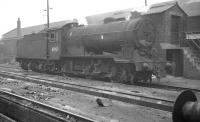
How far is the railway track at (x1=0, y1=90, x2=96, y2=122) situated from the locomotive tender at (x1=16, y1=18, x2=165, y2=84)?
21.8 feet

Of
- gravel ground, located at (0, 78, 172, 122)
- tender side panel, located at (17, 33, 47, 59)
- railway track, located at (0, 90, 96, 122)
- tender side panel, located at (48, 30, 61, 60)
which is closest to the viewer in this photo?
railway track, located at (0, 90, 96, 122)

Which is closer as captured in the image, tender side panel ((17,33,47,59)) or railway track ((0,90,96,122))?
railway track ((0,90,96,122))

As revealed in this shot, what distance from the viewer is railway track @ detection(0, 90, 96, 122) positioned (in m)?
6.72

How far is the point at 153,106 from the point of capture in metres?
8.25

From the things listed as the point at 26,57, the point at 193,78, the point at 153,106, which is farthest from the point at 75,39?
the point at 153,106

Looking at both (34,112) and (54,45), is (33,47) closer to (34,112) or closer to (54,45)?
(54,45)

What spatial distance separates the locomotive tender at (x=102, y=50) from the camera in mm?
14191

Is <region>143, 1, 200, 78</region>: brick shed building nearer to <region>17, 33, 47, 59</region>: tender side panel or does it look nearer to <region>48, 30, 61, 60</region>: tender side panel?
<region>48, 30, 61, 60</region>: tender side panel

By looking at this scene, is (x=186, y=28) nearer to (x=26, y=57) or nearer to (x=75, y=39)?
(x=75, y=39)

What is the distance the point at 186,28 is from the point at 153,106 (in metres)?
18.0

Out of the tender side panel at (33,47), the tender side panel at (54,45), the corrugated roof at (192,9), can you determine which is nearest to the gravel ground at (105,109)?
the tender side panel at (54,45)

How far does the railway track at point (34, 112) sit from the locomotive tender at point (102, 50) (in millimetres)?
6632

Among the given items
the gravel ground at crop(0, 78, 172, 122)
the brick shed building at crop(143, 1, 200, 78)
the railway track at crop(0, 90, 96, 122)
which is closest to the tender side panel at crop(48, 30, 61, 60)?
the brick shed building at crop(143, 1, 200, 78)

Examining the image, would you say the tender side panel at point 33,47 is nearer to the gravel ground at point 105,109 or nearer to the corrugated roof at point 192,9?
the gravel ground at point 105,109
